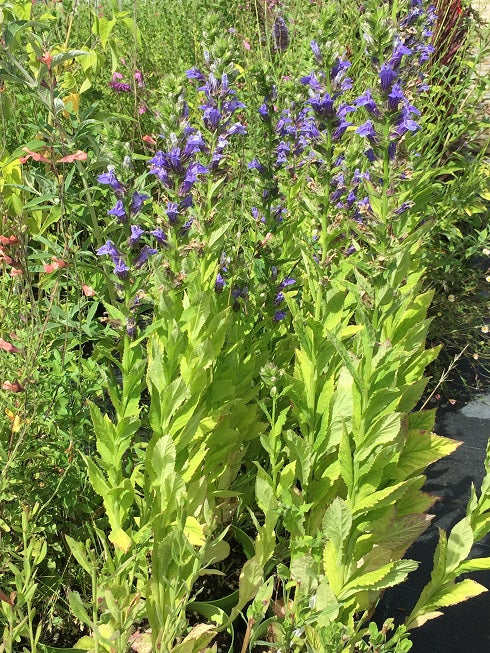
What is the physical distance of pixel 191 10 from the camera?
5082 mm

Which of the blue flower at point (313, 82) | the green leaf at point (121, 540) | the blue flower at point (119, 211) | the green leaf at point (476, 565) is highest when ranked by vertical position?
the blue flower at point (313, 82)

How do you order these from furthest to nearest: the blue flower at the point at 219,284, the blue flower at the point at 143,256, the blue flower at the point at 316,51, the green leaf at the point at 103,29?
the green leaf at the point at 103,29 → the blue flower at the point at 219,284 → the blue flower at the point at 316,51 → the blue flower at the point at 143,256

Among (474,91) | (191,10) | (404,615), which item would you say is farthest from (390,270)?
(191,10)

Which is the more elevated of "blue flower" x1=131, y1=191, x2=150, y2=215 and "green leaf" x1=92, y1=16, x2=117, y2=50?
"green leaf" x1=92, y1=16, x2=117, y2=50

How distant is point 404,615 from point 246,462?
785mm

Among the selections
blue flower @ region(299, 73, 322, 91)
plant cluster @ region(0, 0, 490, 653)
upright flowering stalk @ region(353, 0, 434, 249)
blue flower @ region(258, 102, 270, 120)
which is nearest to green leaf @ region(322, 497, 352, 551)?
plant cluster @ region(0, 0, 490, 653)

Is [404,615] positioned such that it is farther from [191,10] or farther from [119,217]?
[191,10]

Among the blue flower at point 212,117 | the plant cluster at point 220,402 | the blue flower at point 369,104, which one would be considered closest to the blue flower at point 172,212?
the plant cluster at point 220,402

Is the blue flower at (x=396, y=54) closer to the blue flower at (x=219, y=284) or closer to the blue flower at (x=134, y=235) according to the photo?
the blue flower at (x=134, y=235)

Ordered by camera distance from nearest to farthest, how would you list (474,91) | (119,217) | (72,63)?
1. (119,217)
2. (72,63)
3. (474,91)

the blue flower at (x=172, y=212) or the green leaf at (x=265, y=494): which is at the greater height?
the blue flower at (x=172, y=212)

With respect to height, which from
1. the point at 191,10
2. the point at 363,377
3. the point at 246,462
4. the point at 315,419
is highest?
the point at 191,10

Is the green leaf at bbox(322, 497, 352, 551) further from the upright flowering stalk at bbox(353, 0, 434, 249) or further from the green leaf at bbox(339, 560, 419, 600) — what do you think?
the upright flowering stalk at bbox(353, 0, 434, 249)

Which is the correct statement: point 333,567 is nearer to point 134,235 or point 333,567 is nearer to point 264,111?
point 134,235
